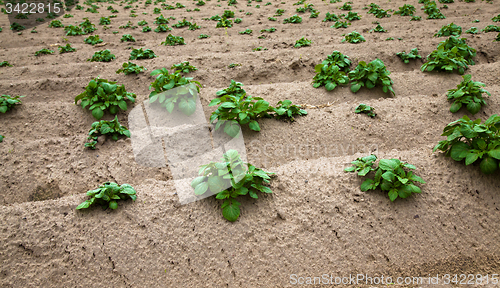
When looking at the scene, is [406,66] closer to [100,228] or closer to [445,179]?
[445,179]

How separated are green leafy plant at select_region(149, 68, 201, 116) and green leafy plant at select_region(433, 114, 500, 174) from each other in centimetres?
296

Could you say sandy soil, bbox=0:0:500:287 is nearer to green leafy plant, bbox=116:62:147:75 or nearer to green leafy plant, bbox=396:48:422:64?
green leafy plant, bbox=116:62:147:75

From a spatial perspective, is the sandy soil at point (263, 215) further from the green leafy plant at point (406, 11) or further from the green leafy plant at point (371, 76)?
the green leafy plant at point (406, 11)

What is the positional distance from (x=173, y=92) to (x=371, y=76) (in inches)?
117

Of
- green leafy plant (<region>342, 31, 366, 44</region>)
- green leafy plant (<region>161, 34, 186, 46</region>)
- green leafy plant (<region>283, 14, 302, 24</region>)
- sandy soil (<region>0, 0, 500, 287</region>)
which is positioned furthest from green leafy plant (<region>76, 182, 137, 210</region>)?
green leafy plant (<region>283, 14, 302, 24</region>)

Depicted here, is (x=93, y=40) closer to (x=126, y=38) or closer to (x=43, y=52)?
(x=126, y=38)

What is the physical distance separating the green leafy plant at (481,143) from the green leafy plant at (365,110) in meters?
1.18

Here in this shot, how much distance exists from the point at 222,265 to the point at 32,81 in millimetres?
4993

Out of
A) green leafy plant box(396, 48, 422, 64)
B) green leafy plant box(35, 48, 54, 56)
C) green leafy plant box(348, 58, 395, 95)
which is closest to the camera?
green leafy plant box(348, 58, 395, 95)

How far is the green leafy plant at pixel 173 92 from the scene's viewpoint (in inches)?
140

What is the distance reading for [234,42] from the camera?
6.91 metres

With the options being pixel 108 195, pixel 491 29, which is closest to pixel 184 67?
pixel 108 195

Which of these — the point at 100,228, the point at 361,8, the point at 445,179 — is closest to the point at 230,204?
the point at 100,228

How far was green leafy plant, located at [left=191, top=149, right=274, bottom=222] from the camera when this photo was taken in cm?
219
